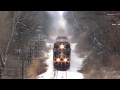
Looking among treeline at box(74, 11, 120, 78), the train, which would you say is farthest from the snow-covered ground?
treeline at box(74, 11, 120, 78)

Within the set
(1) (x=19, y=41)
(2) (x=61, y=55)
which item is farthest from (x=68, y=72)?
(1) (x=19, y=41)

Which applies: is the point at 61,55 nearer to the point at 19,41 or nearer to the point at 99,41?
the point at 19,41

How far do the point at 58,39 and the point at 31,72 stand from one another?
4.03 meters

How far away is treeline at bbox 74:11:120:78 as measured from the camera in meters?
22.8

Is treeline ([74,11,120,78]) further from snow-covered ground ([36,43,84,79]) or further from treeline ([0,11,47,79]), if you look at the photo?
treeline ([0,11,47,79])

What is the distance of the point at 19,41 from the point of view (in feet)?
80.4

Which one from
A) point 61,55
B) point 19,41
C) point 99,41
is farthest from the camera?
point 99,41

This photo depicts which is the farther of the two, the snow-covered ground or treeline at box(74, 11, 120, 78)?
treeline at box(74, 11, 120, 78)

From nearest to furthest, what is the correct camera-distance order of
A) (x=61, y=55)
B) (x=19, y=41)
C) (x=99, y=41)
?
1. (x=61, y=55)
2. (x=19, y=41)
3. (x=99, y=41)

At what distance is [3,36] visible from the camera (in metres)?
23.0

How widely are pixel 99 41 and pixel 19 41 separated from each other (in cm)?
672

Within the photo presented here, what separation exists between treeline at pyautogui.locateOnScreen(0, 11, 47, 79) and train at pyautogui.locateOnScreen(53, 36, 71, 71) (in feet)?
6.72
